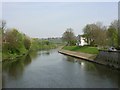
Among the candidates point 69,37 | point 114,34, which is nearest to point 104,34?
point 114,34

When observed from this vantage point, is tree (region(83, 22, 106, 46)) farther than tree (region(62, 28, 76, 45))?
No

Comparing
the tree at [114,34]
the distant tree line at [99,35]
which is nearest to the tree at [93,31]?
the distant tree line at [99,35]

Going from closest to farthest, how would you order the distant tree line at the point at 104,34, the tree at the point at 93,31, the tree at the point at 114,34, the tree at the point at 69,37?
the tree at the point at 114,34 < the distant tree line at the point at 104,34 < the tree at the point at 93,31 < the tree at the point at 69,37

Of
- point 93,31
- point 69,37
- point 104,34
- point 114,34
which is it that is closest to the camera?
point 114,34

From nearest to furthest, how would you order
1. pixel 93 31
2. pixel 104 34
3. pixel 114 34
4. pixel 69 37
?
pixel 114 34 < pixel 104 34 < pixel 93 31 < pixel 69 37

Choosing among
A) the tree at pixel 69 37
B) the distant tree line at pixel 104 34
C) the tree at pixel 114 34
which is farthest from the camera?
the tree at pixel 69 37

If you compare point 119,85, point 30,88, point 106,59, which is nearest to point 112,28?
point 106,59

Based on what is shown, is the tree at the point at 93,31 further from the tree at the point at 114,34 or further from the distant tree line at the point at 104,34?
the tree at the point at 114,34

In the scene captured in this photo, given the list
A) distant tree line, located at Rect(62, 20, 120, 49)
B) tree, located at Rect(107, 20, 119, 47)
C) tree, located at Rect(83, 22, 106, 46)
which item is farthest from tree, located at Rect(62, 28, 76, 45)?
tree, located at Rect(107, 20, 119, 47)

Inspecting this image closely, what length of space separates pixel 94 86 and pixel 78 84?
1559 mm

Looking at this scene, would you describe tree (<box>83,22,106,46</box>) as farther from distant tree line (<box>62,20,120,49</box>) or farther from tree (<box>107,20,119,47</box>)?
tree (<box>107,20,119,47</box>)

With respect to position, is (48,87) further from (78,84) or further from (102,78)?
(102,78)

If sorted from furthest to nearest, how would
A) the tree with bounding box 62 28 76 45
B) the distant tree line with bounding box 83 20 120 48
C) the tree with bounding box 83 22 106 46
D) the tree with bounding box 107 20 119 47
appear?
1. the tree with bounding box 62 28 76 45
2. the tree with bounding box 83 22 106 46
3. the distant tree line with bounding box 83 20 120 48
4. the tree with bounding box 107 20 119 47

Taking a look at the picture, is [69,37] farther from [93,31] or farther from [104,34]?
[104,34]
